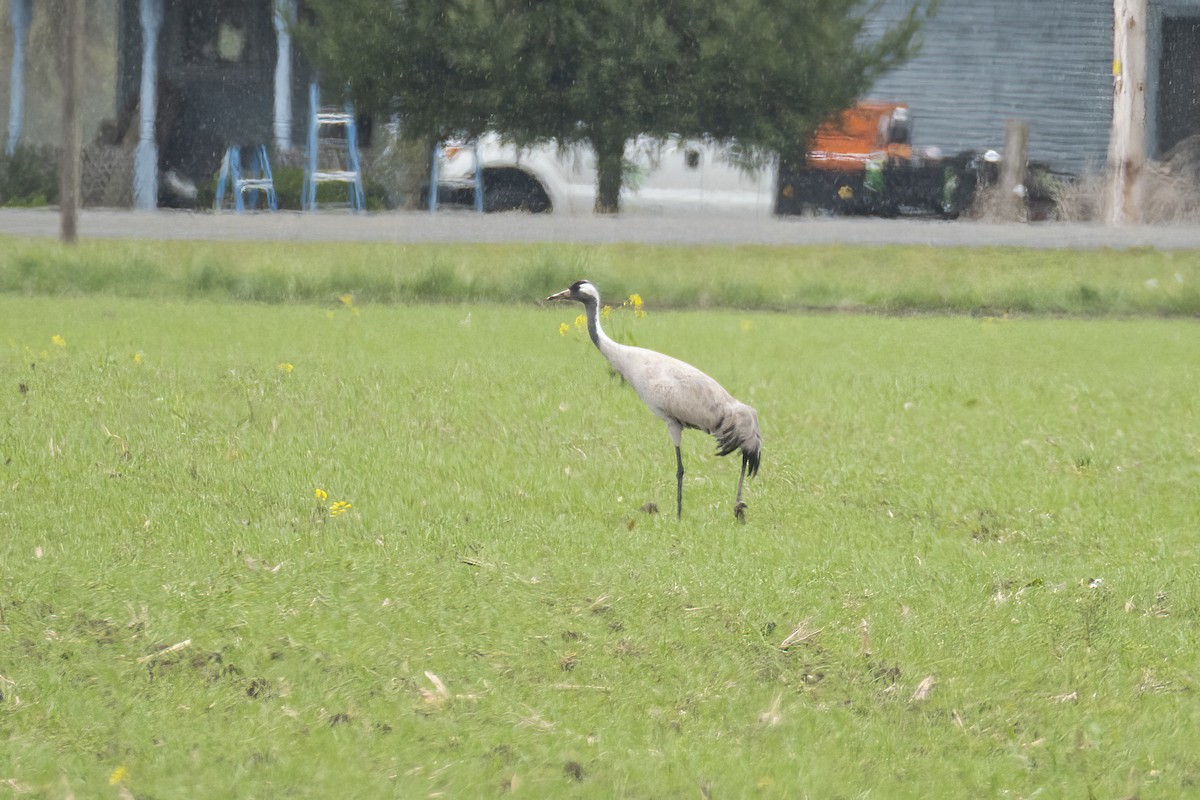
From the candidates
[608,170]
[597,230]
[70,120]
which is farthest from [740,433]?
Result: [608,170]

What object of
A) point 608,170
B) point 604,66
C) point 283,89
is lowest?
point 608,170

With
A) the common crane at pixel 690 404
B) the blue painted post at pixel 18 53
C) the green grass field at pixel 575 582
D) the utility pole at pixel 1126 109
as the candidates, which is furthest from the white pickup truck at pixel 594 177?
the common crane at pixel 690 404

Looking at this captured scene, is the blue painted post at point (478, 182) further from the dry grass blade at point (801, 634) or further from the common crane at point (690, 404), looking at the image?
the dry grass blade at point (801, 634)

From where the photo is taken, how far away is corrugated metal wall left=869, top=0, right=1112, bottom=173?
20.3 m

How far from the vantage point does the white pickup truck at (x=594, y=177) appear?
1961 centimetres

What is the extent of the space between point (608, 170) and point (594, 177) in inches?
9.0

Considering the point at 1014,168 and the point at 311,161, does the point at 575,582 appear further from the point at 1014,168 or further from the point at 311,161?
the point at 1014,168

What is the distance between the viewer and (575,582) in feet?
17.9

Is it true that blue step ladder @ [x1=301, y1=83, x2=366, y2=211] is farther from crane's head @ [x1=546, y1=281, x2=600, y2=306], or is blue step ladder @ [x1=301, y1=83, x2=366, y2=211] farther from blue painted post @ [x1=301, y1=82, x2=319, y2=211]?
crane's head @ [x1=546, y1=281, x2=600, y2=306]

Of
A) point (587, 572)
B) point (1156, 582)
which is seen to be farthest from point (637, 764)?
point (1156, 582)

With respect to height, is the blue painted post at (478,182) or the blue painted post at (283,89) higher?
the blue painted post at (283,89)

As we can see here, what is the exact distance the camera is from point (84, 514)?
6.32m

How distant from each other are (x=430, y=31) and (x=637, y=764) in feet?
52.3

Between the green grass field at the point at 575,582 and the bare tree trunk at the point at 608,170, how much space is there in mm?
8472
